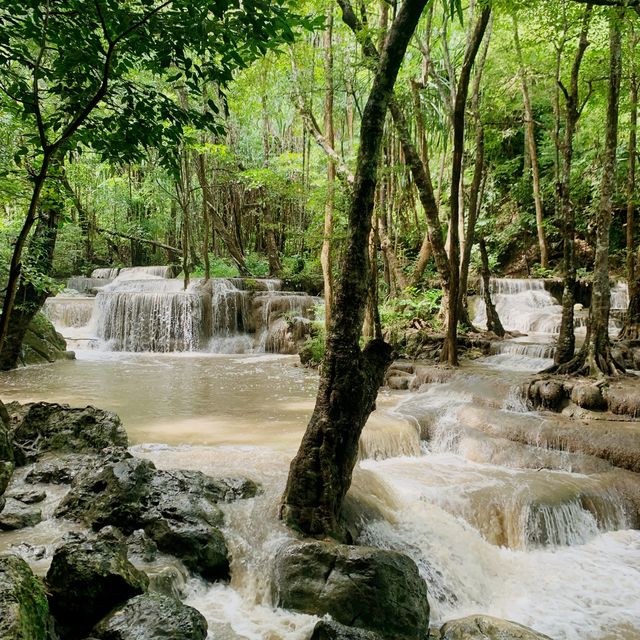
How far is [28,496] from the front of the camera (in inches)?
179

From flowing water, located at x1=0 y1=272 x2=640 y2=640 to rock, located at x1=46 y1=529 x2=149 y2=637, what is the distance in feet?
2.17

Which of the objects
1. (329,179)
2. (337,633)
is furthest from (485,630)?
(329,179)

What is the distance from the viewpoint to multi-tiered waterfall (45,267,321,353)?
653 inches

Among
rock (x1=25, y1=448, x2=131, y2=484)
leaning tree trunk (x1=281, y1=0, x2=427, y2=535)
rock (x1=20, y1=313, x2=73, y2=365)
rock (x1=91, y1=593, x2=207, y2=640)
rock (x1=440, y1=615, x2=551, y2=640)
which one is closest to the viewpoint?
rock (x1=91, y1=593, x2=207, y2=640)

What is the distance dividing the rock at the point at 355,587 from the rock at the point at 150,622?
888 mm

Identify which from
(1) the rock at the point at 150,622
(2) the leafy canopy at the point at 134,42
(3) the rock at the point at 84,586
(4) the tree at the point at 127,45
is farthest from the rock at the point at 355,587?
(2) the leafy canopy at the point at 134,42

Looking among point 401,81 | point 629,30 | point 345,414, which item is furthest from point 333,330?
point 401,81

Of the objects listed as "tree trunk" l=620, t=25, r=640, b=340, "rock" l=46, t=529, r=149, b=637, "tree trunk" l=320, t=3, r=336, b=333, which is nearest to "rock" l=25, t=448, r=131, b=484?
"rock" l=46, t=529, r=149, b=637

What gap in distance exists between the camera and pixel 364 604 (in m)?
3.58

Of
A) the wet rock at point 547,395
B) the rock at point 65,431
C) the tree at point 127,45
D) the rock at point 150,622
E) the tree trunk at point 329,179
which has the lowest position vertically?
the rock at point 150,622

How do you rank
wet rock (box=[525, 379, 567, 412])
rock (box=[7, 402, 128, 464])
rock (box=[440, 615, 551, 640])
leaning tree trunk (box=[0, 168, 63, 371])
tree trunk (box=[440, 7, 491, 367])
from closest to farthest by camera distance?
rock (box=[440, 615, 551, 640]) → rock (box=[7, 402, 128, 464]) → wet rock (box=[525, 379, 567, 412]) → leaning tree trunk (box=[0, 168, 63, 371]) → tree trunk (box=[440, 7, 491, 367])

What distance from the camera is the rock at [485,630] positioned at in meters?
3.39

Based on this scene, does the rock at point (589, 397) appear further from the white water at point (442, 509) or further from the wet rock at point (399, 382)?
the wet rock at point (399, 382)

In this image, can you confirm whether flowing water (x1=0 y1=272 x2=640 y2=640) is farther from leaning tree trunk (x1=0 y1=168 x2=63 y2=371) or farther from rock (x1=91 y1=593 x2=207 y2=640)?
leaning tree trunk (x1=0 y1=168 x2=63 y2=371)
